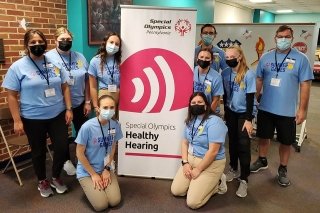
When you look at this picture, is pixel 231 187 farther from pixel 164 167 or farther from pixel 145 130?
pixel 145 130

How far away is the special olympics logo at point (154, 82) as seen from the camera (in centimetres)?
280

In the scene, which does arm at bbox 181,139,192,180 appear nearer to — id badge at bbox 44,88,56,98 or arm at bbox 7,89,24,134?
id badge at bbox 44,88,56,98

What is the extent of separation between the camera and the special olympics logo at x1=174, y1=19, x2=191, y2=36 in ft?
8.94

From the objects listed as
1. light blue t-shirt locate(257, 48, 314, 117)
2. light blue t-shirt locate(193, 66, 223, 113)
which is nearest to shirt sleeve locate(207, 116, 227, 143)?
light blue t-shirt locate(193, 66, 223, 113)

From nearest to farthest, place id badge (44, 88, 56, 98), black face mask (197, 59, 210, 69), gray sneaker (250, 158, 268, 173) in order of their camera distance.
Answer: id badge (44, 88, 56, 98) < black face mask (197, 59, 210, 69) < gray sneaker (250, 158, 268, 173)

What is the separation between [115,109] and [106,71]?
18.5 inches

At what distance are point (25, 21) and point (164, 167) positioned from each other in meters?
2.20

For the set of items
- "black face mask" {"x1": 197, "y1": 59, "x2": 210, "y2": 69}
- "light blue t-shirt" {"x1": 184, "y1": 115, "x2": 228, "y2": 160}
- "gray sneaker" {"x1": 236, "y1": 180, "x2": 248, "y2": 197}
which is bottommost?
"gray sneaker" {"x1": 236, "y1": 180, "x2": 248, "y2": 197}

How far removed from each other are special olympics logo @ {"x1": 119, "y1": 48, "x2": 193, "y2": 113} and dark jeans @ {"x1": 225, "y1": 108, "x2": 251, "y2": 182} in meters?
0.47

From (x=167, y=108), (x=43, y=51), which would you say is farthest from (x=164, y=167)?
(x=43, y=51)

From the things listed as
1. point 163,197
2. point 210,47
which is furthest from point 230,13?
point 163,197

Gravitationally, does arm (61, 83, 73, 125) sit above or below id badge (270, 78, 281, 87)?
below

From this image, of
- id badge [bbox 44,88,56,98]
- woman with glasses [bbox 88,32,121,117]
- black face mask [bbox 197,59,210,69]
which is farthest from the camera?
woman with glasses [bbox 88,32,121,117]

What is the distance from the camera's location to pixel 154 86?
112 inches
